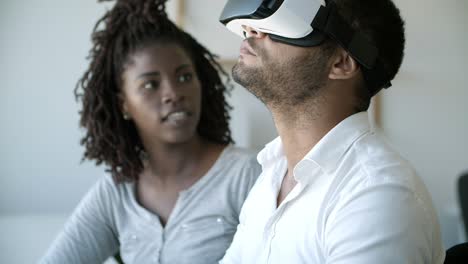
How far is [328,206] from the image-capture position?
72cm

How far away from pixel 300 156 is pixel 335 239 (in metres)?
0.24

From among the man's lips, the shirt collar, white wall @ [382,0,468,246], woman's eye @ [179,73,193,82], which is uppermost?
the man's lips

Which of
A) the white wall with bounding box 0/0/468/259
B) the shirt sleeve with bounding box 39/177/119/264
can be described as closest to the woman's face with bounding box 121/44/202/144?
the shirt sleeve with bounding box 39/177/119/264

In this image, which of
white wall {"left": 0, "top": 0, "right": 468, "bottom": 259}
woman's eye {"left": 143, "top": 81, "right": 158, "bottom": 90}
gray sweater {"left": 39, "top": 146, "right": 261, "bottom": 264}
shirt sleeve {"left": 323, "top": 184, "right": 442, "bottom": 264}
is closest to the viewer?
shirt sleeve {"left": 323, "top": 184, "right": 442, "bottom": 264}

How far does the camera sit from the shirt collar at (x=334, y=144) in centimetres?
77

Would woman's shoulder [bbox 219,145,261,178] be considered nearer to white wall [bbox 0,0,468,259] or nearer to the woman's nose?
the woman's nose

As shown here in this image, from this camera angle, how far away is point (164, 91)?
1329 millimetres

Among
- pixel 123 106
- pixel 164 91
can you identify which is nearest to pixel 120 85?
pixel 123 106

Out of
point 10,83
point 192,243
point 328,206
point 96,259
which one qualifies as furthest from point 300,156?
point 10,83

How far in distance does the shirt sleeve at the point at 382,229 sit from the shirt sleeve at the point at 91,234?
2.83 ft

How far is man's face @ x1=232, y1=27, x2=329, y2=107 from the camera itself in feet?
2.73

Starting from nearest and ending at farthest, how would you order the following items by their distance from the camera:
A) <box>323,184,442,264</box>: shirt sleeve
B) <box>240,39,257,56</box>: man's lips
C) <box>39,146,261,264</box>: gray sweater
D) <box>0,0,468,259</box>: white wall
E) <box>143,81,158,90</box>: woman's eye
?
1. <box>323,184,442,264</box>: shirt sleeve
2. <box>240,39,257,56</box>: man's lips
3. <box>39,146,261,264</box>: gray sweater
4. <box>143,81,158,90</box>: woman's eye
5. <box>0,0,468,259</box>: white wall

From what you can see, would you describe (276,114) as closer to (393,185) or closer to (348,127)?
(348,127)

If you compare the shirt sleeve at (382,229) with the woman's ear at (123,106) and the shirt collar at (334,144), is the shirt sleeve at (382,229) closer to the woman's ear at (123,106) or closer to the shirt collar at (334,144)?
the shirt collar at (334,144)
